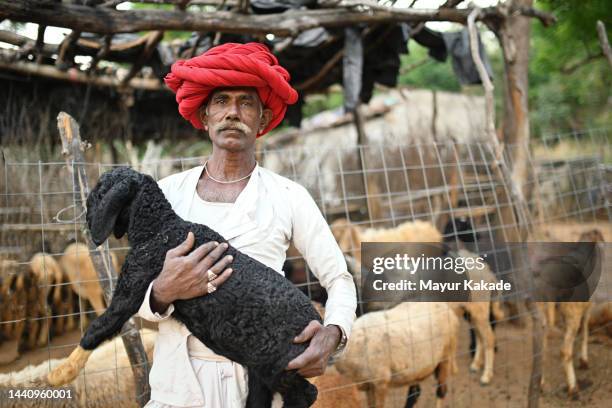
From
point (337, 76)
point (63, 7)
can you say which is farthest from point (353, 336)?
point (337, 76)

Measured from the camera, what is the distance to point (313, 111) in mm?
20500

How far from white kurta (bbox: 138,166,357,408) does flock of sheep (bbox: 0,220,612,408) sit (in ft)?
4.42

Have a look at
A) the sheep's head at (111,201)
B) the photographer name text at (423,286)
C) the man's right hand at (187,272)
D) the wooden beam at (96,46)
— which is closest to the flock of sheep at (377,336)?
the photographer name text at (423,286)

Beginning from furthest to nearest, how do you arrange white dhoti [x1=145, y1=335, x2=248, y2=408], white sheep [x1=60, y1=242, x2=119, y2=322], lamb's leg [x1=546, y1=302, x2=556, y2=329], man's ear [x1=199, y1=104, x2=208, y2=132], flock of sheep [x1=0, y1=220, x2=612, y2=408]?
white sheep [x1=60, y1=242, x2=119, y2=322]
lamb's leg [x1=546, y1=302, x2=556, y2=329]
flock of sheep [x1=0, y1=220, x2=612, y2=408]
man's ear [x1=199, y1=104, x2=208, y2=132]
white dhoti [x1=145, y1=335, x2=248, y2=408]

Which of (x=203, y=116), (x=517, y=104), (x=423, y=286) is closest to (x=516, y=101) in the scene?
(x=517, y=104)

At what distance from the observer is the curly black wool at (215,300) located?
1729mm

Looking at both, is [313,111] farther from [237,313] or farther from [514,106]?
[237,313]

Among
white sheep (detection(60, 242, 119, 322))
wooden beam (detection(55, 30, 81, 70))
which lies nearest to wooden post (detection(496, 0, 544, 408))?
wooden beam (detection(55, 30, 81, 70))

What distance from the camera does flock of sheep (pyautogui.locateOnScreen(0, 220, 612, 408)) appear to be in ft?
12.1

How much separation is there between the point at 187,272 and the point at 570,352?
14.6 feet

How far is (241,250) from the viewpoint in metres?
1.86

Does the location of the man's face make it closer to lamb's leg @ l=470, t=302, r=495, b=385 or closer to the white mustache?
the white mustache

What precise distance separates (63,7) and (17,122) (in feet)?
10.5

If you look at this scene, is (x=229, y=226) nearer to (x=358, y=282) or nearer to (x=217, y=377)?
(x=217, y=377)
